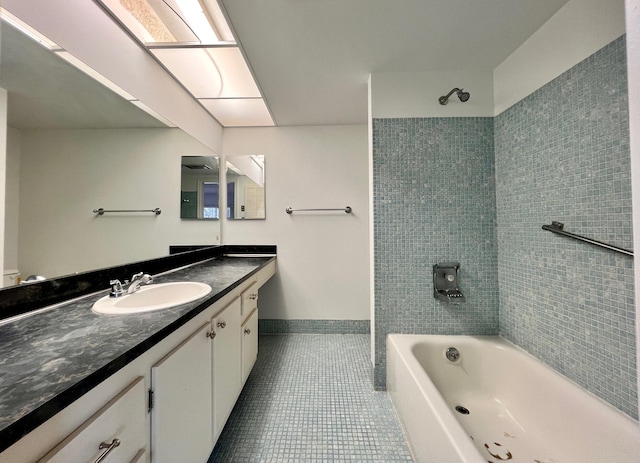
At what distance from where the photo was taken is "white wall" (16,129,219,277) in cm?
91

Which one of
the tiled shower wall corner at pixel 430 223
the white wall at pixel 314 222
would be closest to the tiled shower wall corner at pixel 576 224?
the tiled shower wall corner at pixel 430 223

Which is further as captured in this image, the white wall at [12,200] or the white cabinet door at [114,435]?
the white wall at [12,200]

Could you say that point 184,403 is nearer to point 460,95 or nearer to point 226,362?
point 226,362

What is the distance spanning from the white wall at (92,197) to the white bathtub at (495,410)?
5.53 ft

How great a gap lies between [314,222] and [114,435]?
6.36ft

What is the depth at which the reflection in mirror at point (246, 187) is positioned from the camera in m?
2.34

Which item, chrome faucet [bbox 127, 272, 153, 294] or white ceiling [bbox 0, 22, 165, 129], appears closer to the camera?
white ceiling [bbox 0, 22, 165, 129]

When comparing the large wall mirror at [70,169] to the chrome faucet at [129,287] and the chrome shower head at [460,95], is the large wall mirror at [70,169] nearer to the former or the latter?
the chrome faucet at [129,287]

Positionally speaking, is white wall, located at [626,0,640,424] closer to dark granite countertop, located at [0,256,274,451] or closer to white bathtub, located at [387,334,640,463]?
white bathtub, located at [387,334,640,463]

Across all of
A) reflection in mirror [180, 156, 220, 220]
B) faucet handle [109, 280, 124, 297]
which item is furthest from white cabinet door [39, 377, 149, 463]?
reflection in mirror [180, 156, 220, 220]

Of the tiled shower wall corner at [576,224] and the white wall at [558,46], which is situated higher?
the white wall at [558,46]

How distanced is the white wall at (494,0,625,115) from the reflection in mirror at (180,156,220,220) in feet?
7.75

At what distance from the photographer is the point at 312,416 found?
1.33 m

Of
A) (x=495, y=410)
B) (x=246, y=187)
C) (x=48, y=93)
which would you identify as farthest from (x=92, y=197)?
(x=495, y=410)
